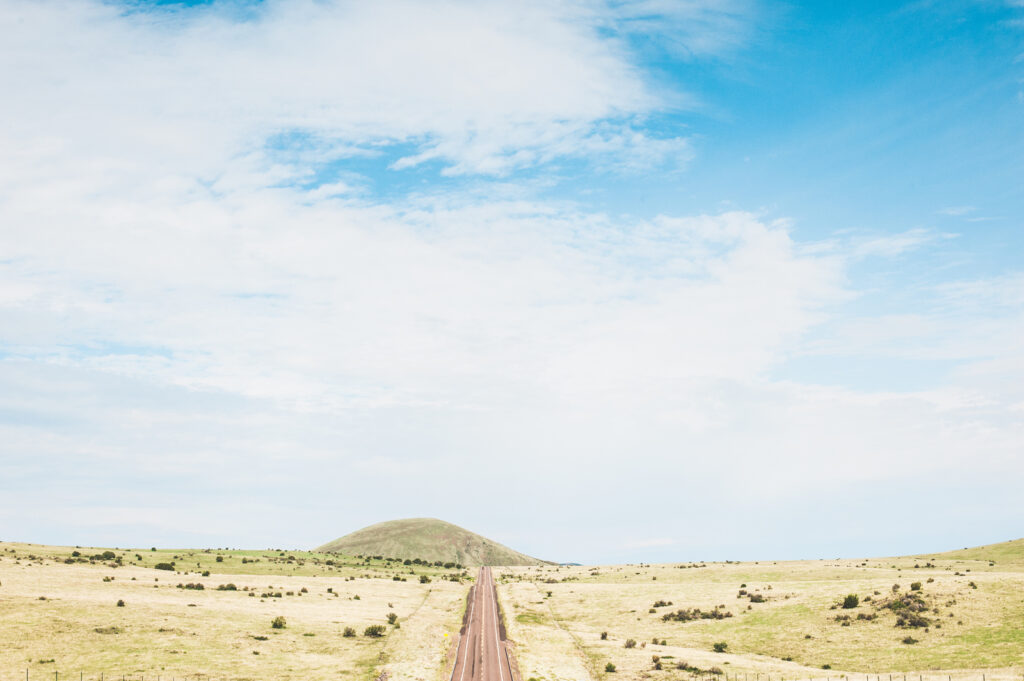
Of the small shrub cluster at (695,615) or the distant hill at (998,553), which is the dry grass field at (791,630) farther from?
the distant hill at (998,553)

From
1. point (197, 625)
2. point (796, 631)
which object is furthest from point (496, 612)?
point (796, 631)

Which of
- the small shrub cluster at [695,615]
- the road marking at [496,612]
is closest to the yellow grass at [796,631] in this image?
the small shrub cluster at [695,615]

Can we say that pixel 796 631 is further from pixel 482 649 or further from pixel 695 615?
pixel 482 649

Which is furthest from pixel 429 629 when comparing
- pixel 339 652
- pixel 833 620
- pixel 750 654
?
pixel 833 620

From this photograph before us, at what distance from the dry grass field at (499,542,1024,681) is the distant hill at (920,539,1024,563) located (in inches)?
439

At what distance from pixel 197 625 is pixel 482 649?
26.9 meters

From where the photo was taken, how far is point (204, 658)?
5062 cm

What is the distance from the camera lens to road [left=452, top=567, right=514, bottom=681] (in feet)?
156

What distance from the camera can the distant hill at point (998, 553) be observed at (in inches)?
3986

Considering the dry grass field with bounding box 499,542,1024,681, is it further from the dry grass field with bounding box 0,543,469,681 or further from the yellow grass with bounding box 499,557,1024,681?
the dry grass field with bounding box 0,543,469,681

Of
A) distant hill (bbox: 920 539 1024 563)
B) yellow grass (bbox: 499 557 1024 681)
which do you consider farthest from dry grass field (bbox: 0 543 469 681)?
distant hill (bbox: 920 539 1024 563)

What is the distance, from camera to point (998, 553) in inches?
4304

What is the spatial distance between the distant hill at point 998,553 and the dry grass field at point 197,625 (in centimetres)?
8583

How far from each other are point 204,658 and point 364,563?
390 feet
